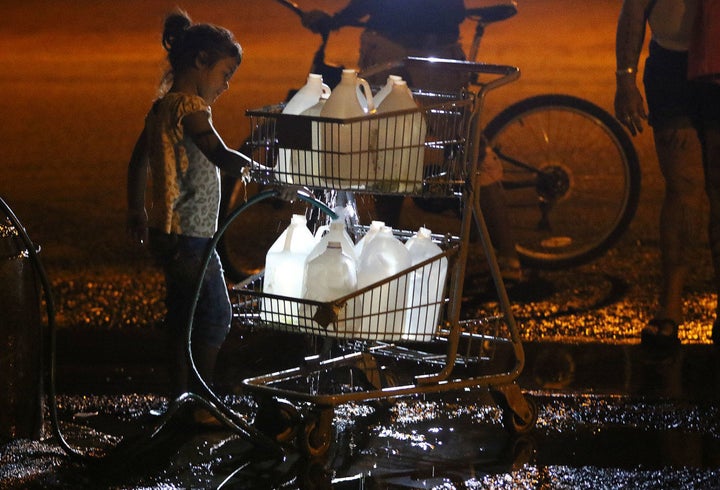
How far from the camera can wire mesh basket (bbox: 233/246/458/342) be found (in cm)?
501

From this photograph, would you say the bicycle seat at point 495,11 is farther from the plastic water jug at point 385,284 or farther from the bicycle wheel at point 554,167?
the plastic water jug at point 385,284

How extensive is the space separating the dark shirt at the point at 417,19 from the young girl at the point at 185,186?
260 centimetres

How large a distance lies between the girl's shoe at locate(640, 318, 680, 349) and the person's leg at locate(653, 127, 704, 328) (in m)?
0.01

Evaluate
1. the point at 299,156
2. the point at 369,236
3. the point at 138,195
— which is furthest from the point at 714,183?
the point at 138,195

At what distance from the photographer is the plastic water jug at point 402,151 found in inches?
198

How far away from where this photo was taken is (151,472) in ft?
16.2

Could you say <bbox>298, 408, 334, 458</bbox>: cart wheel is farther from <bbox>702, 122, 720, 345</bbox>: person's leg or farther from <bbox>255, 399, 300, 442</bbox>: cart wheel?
A: <bbox>702, 122, 720, 345</bbox>: person's leg

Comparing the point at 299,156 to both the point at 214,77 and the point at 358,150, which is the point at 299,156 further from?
the point at 214,77

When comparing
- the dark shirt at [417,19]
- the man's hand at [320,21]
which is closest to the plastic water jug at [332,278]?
the dark shirt at [417,19]

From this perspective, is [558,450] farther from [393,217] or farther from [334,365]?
[393,217]

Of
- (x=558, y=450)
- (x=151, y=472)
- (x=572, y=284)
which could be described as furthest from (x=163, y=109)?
(x=572, y=284)

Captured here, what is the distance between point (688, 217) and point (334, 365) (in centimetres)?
241

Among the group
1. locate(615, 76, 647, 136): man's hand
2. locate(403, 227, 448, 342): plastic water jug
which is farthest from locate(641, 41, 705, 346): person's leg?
locate(403, 227, 448, 342): plastic water jug

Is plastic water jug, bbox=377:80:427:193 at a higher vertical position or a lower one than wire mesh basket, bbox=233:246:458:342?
higher
